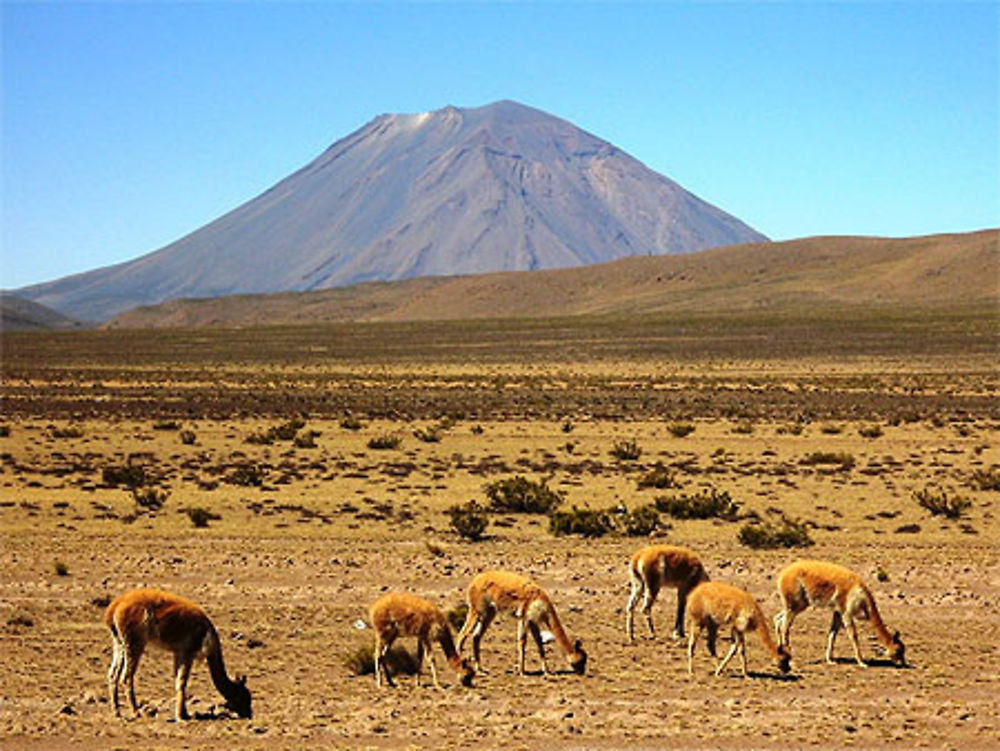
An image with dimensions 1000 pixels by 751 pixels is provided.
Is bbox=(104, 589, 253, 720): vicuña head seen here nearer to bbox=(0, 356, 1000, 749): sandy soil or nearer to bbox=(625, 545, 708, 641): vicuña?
bbox=(0, 356, 1000, 749): sandy soil

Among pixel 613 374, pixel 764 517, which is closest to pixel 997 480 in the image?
pixel 764 517

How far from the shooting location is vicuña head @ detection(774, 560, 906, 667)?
11.3 meters

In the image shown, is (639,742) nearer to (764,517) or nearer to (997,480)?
(764,517)

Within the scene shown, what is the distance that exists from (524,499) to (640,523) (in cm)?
295

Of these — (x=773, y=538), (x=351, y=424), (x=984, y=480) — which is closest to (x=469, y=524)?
(x=773, y=538)

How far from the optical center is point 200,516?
19.9 meters

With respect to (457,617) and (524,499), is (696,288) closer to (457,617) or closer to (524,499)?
(524,499)

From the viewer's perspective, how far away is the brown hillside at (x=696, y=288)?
411 ft

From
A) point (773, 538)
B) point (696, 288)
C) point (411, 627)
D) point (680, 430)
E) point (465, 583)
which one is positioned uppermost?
point (696, 288)

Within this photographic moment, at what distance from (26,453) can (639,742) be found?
2447 cm

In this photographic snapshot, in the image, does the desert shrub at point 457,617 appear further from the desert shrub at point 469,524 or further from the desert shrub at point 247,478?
the desert shrub at point 247,478

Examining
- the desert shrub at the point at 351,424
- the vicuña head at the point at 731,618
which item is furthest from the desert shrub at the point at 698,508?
the desert shrub at the point at 351,424

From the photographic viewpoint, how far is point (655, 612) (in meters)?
13.9

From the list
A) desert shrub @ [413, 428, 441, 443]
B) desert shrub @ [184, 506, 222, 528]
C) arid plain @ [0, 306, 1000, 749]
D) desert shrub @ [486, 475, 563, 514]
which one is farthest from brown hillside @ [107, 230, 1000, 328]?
desert shrub @ [184, 506, 222, 528]
